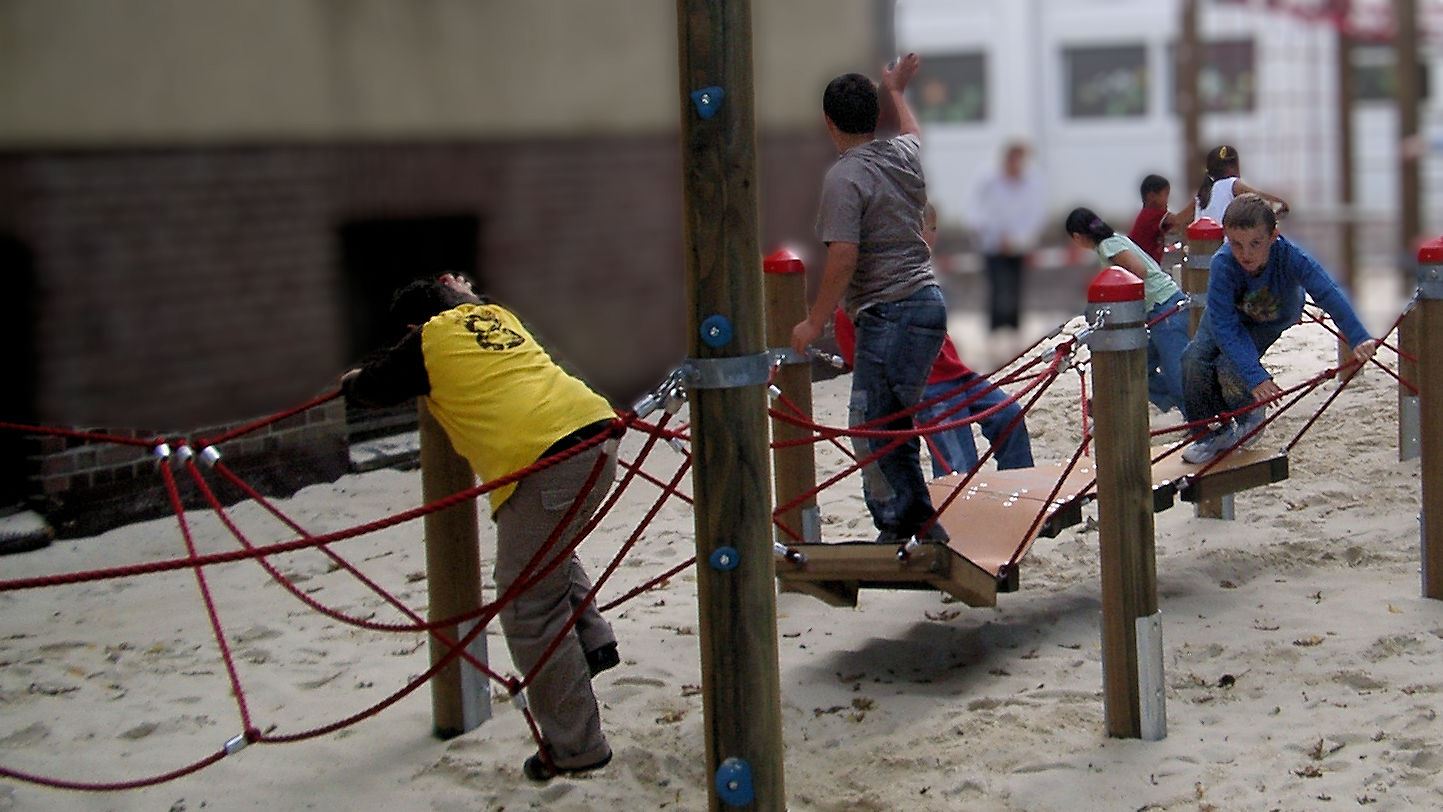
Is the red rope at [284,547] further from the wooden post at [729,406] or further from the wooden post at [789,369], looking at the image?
the wooden post at [789,369]

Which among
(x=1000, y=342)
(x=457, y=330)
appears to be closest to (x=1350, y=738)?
(x=457, y=330)

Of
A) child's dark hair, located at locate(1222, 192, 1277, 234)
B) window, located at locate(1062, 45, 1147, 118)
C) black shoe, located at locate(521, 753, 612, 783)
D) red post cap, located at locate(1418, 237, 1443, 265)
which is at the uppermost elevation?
window, located at locate(1062, 45, 1147, 118)

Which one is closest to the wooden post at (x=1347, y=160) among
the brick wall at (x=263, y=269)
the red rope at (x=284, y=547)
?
the brick wall at (x=263, y=269)

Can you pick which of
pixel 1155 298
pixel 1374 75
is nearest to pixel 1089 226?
pixel 1155 298

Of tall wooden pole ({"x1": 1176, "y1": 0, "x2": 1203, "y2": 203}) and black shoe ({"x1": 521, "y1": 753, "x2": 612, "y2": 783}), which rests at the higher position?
tall wooden pole ({"x1": 1176, "y1": 0, "x2": 1203, "y2": 203})

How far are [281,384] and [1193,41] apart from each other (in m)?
8.52

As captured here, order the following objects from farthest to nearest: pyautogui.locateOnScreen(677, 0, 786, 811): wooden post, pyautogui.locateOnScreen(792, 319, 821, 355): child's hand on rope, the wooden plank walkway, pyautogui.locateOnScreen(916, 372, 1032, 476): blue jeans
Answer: pyautogui.locateOnScreen(916, 372, 1032, 476): blue jeans < the wooden plank walkway < pyautogui.locateOnScreen(792, 319, 821, 355): child's hand on rope < pyautogui.locateOnScreen(677, 0, 786, 811): wooden post

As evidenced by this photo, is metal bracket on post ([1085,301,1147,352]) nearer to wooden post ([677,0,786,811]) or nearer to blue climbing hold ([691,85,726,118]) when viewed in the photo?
wooden post ([677,0,786,811])

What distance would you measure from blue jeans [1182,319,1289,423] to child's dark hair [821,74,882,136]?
1328 mm

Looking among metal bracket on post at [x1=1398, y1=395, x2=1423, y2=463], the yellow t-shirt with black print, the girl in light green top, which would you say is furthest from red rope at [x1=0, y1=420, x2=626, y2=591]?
metal bracket on post at [x1=1398, y1=395, x2=1423, y2=463]

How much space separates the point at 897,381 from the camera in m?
3.97

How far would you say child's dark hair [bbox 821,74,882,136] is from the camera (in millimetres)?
3857

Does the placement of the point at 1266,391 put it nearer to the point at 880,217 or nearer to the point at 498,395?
the point at 880,217

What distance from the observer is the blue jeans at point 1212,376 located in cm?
470
